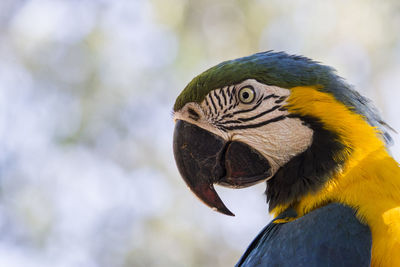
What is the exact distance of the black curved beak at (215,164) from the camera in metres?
1.95

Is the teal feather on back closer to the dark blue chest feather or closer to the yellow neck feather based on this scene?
the yellow neck feather

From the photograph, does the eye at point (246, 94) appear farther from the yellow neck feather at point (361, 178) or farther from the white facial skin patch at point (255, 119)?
the yellow neck feather at point (361, 178)

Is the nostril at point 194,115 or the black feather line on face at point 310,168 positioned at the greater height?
the nostril at point 194,115

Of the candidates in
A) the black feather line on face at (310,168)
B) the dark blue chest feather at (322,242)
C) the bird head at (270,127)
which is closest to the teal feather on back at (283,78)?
the bird head at (270,127)

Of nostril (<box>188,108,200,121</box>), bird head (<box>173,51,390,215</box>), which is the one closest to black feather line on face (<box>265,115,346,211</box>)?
bird head (<box>173,51,390,215</box>)

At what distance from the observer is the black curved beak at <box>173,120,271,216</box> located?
1945 mm

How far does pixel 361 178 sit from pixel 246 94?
0.54 meters

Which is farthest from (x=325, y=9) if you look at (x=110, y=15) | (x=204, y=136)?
(x=204, y=136)

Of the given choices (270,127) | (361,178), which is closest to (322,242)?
(361,178)

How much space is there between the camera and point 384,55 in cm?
571

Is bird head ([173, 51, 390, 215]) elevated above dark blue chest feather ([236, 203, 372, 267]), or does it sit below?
above

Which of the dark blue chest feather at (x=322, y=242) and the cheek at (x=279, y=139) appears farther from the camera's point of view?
the cheek at (x=279, y=139)

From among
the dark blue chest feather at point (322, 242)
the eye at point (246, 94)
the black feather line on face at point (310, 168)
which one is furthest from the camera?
the eye at point (246, 94)

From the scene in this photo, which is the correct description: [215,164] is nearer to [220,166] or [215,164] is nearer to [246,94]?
[220,166]
